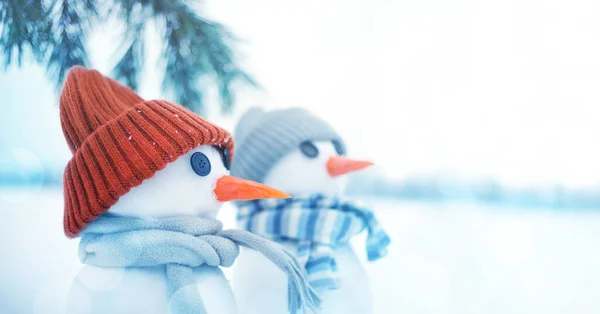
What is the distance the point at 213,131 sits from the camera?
0.52 metres

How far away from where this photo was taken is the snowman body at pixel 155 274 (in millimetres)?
457

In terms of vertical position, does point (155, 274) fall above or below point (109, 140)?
below

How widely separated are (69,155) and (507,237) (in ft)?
3.36

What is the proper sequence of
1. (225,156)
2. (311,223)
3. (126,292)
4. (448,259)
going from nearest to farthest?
(126,292)
(225,156)
(311,223)
(448,259)

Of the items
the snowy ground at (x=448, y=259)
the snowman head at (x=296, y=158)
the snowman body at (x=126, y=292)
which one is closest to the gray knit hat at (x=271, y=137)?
the snowman head at (x=296, y=158)

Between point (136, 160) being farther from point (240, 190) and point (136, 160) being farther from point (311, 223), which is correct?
point (311, 223)

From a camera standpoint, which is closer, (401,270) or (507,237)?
(401,270)

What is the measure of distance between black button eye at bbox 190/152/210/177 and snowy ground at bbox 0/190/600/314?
7.3 inches

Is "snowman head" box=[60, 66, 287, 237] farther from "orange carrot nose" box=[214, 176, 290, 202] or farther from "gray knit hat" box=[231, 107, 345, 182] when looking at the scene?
"gray knit hat" box=[231, 107, 345, 182]

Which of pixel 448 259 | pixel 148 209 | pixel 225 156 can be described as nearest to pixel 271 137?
pixel 225 156

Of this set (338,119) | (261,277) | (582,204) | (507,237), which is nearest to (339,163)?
(261,277)

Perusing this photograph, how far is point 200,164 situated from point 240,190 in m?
0.05

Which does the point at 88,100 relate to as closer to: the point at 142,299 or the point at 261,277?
the point at 142,299

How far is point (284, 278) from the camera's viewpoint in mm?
655
